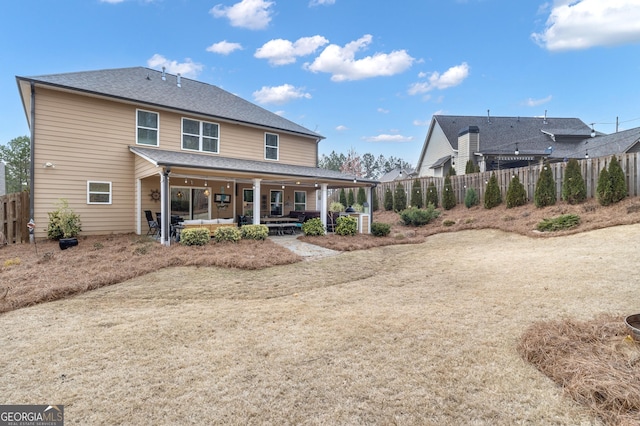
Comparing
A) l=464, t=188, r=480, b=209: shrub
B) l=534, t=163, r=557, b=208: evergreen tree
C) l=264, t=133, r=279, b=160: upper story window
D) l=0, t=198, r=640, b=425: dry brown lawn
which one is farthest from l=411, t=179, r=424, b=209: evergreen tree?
l=0, t=198, r=640, b=425: dry brown lawn

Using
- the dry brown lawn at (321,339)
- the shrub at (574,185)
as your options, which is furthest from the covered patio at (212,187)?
the shrub at (574,185)

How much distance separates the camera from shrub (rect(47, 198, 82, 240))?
424 inches

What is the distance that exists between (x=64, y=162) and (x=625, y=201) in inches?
794

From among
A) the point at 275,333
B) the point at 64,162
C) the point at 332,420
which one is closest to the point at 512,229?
the point at 275,333

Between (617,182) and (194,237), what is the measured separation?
14.7m

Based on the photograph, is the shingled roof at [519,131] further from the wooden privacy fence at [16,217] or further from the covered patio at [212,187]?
the wooden privacy fence at [16,217]

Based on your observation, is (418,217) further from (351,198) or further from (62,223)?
(62,223)

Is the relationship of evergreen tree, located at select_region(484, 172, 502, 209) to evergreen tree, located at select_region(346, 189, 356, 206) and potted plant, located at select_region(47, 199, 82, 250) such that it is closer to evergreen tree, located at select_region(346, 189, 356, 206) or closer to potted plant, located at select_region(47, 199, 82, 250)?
evergreen tree, located at select_region(346, 189, 356, 206)

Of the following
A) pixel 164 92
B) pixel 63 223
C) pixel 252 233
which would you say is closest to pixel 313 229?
pixel 252 233

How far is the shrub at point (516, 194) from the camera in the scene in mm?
15039

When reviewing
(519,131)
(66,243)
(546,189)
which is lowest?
(66,243)

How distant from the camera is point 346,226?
43.8 ft

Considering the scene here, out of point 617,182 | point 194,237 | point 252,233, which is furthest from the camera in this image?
point 617,182

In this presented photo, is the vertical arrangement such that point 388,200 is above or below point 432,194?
below
